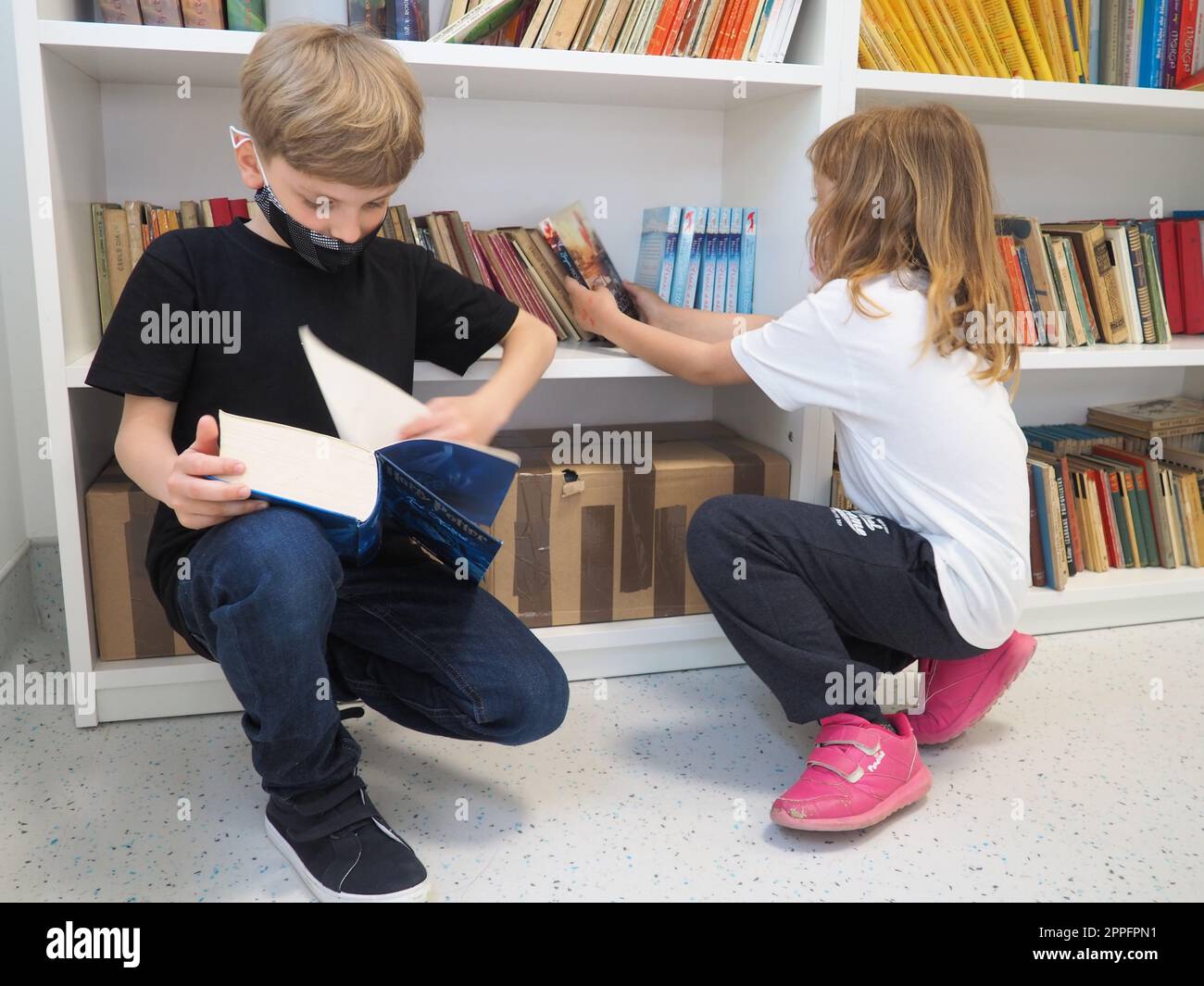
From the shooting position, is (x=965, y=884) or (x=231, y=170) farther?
(x=231, y=170)

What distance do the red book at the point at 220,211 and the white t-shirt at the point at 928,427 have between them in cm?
74

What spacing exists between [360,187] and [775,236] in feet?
2.41

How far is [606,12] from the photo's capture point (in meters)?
1.43

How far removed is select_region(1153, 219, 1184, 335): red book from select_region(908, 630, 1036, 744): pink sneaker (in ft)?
2.86

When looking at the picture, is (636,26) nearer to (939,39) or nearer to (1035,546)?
(939,39)

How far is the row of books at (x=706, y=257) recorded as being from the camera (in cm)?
158

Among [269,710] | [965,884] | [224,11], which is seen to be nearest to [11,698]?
[269,710]

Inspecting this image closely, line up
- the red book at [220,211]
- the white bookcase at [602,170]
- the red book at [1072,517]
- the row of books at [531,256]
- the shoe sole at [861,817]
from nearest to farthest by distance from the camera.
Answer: the shoe sole at [861,817]
the white bookcase at [602,170]
the red book at [220,211]
the row of books at [531,256]
the red book at [1072,517]

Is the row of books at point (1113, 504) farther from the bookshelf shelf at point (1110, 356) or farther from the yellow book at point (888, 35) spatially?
the yellow book at point (888, 35)

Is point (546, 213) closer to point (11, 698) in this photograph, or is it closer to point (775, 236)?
point (775, 236)

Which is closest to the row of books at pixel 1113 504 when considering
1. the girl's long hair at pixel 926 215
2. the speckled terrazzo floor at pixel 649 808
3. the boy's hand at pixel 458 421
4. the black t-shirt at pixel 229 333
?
the speckled terrazzo floor at pixel 649 808

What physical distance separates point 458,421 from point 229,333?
26 cm
